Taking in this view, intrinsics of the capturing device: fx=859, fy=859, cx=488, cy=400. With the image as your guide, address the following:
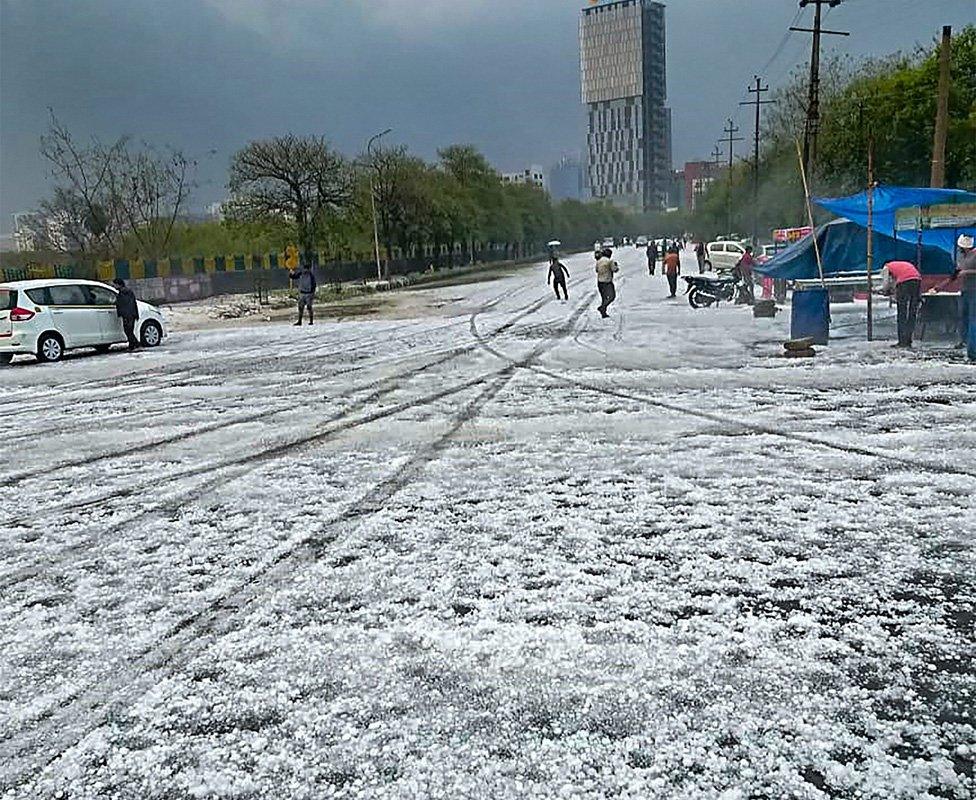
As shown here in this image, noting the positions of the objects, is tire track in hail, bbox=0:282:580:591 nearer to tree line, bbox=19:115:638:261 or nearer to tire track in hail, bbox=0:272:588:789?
tire track in hail, bbox=0:272:588:789

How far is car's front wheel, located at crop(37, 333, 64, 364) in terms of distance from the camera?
16250 mm

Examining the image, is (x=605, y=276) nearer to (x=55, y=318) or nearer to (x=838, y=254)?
(x=838, y=254)

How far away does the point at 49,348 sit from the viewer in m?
16.4

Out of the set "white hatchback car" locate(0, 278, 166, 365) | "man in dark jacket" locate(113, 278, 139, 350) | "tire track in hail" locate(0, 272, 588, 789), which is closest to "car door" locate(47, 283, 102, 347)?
"white hatchback car" locate(0, 278, 166, 365)

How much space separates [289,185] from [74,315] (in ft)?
122

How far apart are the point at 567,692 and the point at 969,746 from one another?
1.42 metres

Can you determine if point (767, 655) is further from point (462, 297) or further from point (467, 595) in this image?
point (462, 297)

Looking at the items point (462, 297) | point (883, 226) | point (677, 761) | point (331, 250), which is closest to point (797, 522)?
point (677, 761)

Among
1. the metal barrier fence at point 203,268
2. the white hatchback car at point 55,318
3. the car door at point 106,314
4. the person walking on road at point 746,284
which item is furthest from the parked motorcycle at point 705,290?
the metal barrier fence at point 203,268

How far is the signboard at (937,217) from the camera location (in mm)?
15117

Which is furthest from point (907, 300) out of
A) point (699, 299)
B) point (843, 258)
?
point (699, 299)

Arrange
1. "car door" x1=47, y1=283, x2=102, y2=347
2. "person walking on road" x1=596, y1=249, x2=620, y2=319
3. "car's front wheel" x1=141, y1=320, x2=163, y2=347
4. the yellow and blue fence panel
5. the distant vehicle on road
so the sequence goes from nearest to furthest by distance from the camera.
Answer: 1. "car door" x1=47, y1=283, x2=102, y2=347
2. "car's front wheel" x1=141, y1=320, x2=163, y2=347
3. "person walking on road" x1=596, y1=249, x2=620, y2=319
4. the yellow and blue fence panel
5. the distant vehicle on road

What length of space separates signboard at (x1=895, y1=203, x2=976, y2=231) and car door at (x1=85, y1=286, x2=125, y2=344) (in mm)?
15365

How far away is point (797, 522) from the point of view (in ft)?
17.4
